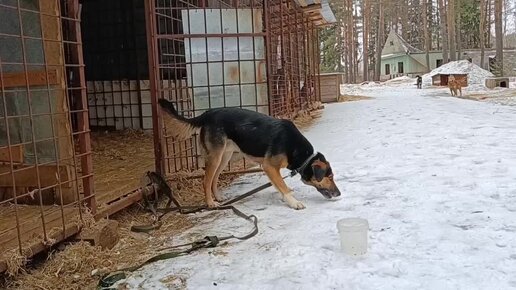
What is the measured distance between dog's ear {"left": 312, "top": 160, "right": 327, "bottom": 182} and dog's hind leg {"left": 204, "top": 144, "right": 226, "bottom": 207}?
0.87 meters

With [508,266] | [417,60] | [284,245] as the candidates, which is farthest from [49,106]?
[417,60]

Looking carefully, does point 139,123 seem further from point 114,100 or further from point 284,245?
point 284,245

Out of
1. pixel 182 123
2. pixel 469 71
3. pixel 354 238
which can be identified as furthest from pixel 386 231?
pixel 469 71

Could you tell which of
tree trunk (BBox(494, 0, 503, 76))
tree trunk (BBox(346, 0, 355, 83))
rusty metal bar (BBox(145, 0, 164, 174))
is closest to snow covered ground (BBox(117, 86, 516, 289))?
rusty metal bar (BBox(145, 0, 164, 174))

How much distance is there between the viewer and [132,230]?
402 cm

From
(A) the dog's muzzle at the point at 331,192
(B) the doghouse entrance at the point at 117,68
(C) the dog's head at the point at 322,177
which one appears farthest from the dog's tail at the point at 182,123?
(B) the doghouse entrance at the point at 117,68

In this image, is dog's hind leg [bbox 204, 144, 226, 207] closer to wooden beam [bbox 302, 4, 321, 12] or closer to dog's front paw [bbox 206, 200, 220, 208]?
dog's front paw [bbox 206, 200, 220, 208]

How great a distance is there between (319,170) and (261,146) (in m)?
0.57

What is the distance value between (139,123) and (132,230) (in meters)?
5.59

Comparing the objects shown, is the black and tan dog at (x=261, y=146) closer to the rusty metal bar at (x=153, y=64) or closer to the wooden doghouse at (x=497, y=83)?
the rusty metal bar at (x=153, y=64)

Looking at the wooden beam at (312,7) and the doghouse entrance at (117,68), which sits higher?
the wooden beam at (312,7)

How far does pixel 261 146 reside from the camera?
4.39 meters

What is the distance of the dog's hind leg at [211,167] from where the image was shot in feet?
14.7

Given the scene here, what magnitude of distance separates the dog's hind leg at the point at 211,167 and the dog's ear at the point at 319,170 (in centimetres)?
87
